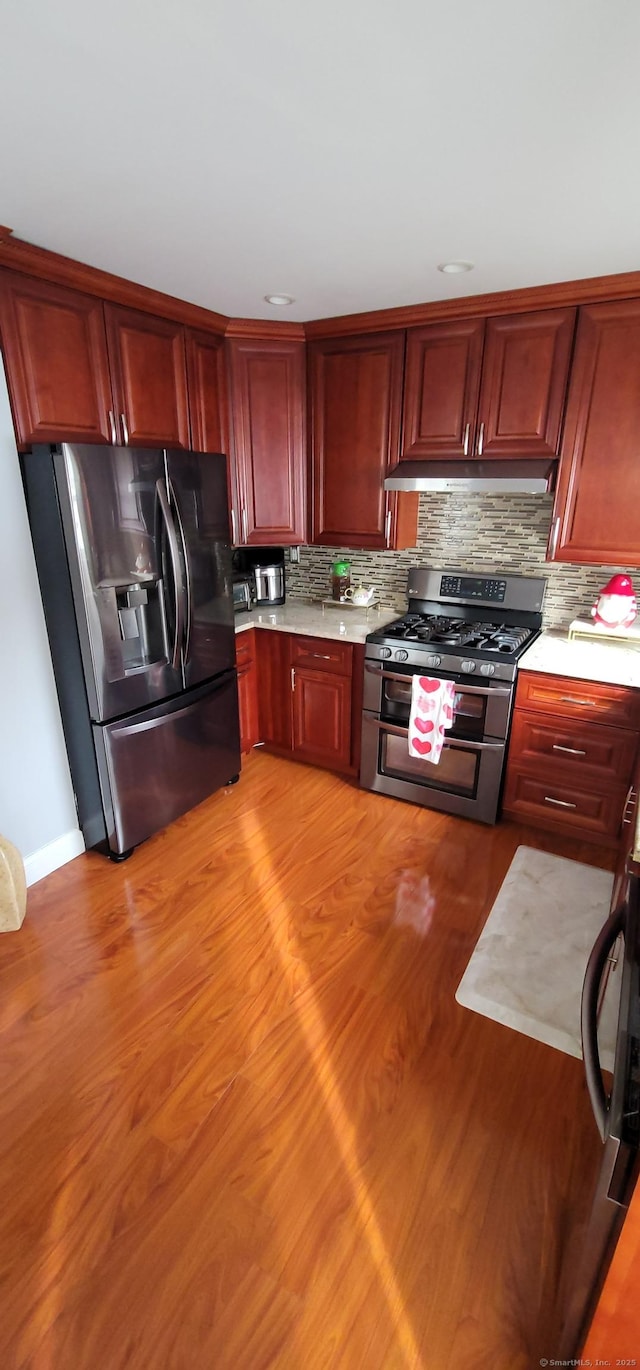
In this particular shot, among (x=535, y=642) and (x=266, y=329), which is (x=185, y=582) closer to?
(x=266, y=329)

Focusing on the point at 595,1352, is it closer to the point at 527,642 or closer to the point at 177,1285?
the point at 177,1285

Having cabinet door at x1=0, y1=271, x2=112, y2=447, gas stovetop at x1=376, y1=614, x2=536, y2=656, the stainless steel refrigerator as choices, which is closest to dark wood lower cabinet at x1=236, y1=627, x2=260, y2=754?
gas stovetop at x1=376, y1=614, x2=536, y2=656

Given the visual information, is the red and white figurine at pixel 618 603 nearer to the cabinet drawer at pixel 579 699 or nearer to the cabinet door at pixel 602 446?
the cabinet door at pixel 602 446

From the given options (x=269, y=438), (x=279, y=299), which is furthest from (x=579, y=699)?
(x=279, y=299)

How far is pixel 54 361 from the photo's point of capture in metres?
2.06

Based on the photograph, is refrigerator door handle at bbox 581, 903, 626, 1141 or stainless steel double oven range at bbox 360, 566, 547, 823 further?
stainless steel double oven range at bbox 360, 566, 547, 823

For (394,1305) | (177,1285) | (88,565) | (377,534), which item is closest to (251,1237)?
(177,1285)

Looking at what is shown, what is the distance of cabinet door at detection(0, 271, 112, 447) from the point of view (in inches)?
76.1

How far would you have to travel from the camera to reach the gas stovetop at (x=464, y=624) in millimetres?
2549

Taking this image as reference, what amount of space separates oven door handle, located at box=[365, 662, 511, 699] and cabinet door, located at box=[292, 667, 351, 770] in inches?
8.4

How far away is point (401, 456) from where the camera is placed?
2766 mm

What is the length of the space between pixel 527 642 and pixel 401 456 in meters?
1.03

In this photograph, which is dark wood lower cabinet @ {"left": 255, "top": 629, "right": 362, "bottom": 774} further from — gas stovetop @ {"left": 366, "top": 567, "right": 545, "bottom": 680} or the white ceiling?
the white ceiling

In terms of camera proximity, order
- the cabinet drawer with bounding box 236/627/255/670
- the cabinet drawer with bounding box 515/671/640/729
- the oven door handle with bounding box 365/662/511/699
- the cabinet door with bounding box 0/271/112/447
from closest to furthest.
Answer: the cabinet door with bounding box 0/271/112/447, the cabinet drawer with bounding box 515/671/640/729, the oven door handle with bounding box 365/662/511/699, the cabinet drawer with bounding box 236/627/255/670
